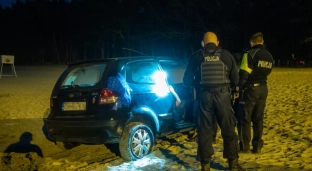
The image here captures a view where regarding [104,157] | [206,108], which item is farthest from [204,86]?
[104,157]

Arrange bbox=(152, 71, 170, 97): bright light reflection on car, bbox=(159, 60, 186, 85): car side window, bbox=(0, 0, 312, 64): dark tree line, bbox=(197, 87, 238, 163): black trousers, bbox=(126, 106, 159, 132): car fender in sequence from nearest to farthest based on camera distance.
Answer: bbox=(197, 87, 238, 163): black trousers < bbox=(126, 106, 159, 132): car fender < bbox=(152, 71, 170, 97): bright light reflection on car < bbox=(159, 60, 186, 85): car side window < bbox=(0, 0, 312, 64): dark tree line

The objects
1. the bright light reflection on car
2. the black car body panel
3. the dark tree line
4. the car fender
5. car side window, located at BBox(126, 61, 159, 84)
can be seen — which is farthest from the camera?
the dark tree line

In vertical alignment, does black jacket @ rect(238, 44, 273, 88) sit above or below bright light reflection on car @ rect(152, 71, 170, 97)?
above

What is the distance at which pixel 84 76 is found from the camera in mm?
6680

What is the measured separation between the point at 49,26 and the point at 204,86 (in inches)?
3138

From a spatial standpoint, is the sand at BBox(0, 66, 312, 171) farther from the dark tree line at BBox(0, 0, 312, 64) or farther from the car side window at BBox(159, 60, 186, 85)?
the dark tree line at BBox(0, 0, 312, 64)

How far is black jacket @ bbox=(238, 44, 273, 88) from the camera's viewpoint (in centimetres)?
585

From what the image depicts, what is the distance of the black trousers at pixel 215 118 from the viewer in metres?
4.93

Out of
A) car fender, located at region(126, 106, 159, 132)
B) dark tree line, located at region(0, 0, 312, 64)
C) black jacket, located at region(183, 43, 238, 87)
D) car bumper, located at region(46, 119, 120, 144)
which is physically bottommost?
car bumper, located at region(46, 119, 120, 144)

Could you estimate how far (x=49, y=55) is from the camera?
296 feet

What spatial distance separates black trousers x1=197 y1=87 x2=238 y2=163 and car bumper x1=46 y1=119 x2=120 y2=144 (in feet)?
4.81

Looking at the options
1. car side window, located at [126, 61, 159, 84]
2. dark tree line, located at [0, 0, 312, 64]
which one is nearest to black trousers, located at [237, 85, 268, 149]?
car side window, located at [126, 61, 159, 84]

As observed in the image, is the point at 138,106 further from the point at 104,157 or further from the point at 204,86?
the point at 204,86

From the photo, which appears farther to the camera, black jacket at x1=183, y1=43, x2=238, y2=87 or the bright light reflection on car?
the bright light reflection on car
